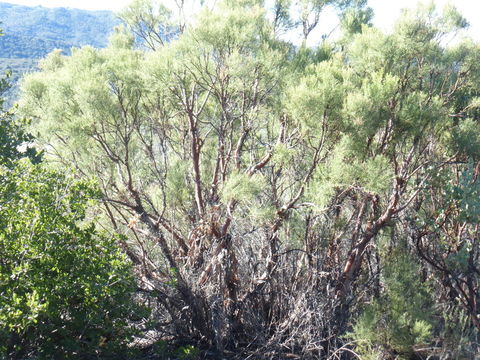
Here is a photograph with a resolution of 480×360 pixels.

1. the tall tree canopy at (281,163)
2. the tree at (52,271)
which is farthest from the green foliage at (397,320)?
the tree at (52,271)

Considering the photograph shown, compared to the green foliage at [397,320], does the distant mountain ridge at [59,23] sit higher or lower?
lower

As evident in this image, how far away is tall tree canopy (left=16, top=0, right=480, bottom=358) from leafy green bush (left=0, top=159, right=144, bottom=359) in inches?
30.8

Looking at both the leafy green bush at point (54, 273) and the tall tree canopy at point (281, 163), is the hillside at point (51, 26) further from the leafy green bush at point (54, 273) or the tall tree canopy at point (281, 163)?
the leafy green bush at point (54, 273)

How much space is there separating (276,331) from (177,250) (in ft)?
4.70

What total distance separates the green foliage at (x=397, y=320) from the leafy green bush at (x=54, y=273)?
2.34 m

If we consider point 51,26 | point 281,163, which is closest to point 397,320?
point 281,163

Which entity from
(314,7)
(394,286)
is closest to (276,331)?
(394,286)

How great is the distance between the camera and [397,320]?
195 inches

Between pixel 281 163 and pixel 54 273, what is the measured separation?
2233 mm

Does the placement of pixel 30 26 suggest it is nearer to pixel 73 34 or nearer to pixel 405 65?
pixel 73 34

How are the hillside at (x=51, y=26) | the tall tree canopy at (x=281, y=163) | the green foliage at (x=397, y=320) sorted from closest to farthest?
the tall tree canopy at (x=281, y=163)
the green foliage at (x=397, y=320)
the hillside at (x=51, y=26)

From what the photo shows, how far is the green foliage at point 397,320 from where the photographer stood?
4828 mm

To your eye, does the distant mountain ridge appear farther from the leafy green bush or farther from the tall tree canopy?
the leafy green bush

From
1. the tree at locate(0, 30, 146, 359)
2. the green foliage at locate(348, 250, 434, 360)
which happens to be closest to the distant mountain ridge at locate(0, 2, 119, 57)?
the green foliage at locate(348, 250, 434, 360)
